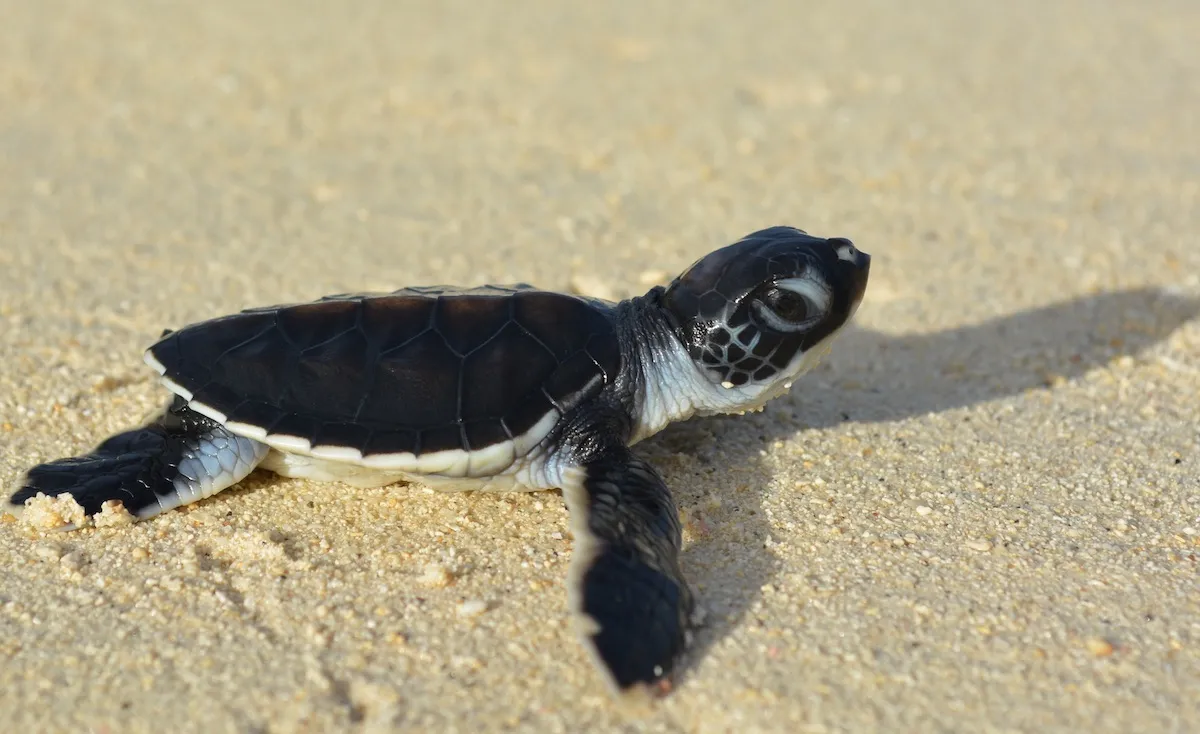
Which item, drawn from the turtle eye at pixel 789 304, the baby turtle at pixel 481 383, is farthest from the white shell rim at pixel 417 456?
the turtle eye at pixel 789 304

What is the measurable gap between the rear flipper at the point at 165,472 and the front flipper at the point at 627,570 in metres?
0.84

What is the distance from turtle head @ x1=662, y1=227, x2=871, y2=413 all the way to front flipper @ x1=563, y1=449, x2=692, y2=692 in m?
0.36

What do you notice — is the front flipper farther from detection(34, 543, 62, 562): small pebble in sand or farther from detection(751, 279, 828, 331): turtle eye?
detection(34, 543, 62, 562): small pebble in sand

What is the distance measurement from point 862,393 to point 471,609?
1.64 metres

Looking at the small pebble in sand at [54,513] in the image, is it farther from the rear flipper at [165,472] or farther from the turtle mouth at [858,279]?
the turtle mouth at [858,279]

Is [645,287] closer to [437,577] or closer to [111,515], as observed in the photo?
[437,577]

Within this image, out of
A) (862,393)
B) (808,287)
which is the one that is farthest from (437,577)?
(862,393)

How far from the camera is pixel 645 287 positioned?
158 inches

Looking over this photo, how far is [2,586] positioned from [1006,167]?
4.34 metres

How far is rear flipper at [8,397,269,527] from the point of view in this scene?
8.44 feet

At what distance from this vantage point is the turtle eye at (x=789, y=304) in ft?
8.67

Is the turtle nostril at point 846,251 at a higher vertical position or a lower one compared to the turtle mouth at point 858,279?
higher

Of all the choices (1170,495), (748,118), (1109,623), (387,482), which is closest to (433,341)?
(387,482)

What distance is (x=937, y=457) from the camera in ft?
9.69
